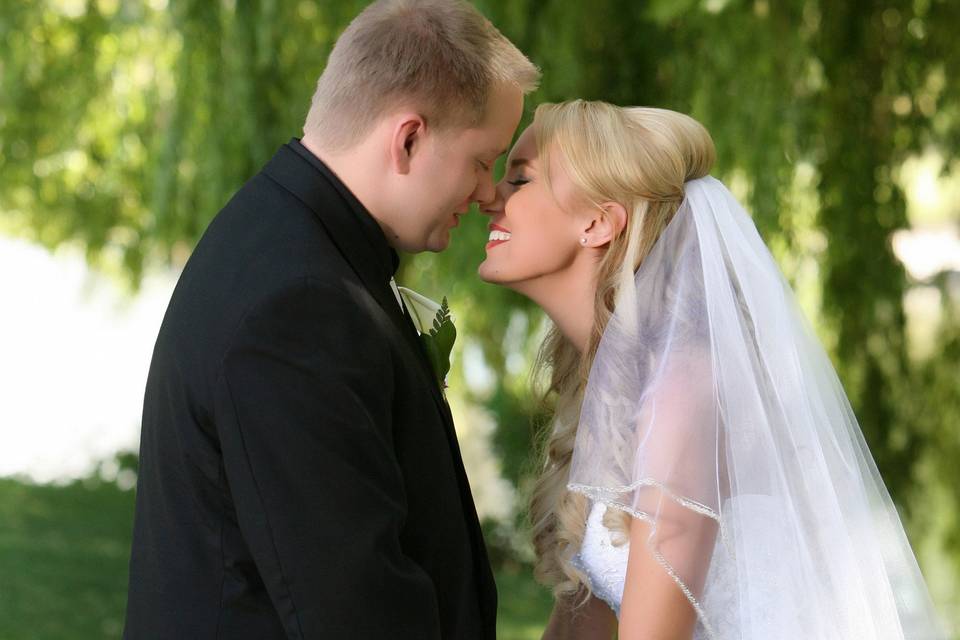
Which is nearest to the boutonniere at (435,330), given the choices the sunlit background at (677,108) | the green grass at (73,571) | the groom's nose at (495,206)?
the groom's nose at (495,206)

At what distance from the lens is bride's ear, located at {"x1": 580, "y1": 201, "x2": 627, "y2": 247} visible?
253 cm

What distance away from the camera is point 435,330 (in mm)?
2471

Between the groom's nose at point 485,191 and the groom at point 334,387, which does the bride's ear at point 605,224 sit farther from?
the groom at point 334,387

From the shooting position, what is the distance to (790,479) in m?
2.34

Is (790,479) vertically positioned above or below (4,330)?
below

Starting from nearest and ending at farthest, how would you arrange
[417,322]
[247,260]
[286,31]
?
[247,260], [417,322], [286,31]

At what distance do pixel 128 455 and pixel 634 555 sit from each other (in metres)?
7.79

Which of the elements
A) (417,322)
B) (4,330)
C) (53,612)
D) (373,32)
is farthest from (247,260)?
(4,330)

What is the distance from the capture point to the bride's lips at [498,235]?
2.61 meters

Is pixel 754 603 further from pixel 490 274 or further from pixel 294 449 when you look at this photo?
pixel 294 449

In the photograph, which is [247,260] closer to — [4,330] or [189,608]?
[189,608]

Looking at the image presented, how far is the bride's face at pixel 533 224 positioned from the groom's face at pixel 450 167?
37 centimetres

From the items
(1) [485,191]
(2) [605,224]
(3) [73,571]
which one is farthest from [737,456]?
(3) [73,571]

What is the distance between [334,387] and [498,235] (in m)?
0.96
